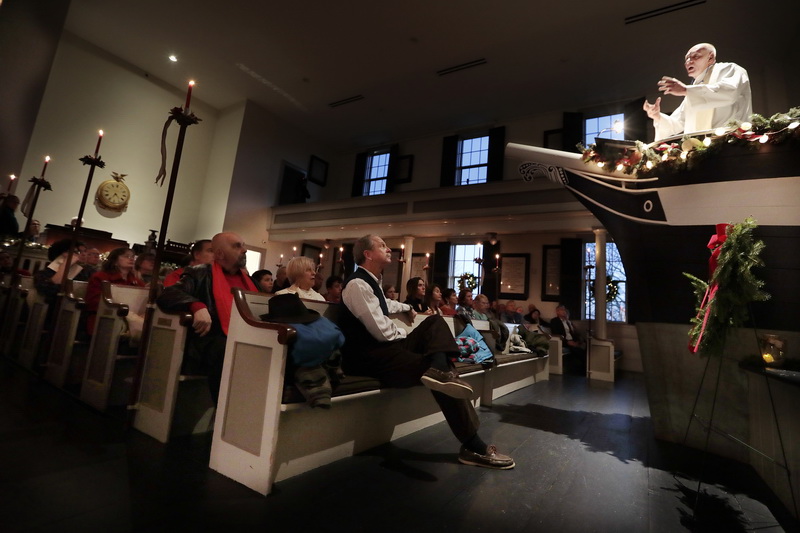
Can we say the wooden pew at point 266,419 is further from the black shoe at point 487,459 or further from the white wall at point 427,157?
the white wall at point 427,157

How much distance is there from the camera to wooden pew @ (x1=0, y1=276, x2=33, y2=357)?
353 cm

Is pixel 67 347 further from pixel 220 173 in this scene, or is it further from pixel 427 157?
pixel 427 157

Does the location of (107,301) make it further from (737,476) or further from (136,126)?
(136,126)

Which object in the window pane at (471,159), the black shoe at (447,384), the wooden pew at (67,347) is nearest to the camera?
the black shoe at (447,384)

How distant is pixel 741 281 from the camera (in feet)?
6.00

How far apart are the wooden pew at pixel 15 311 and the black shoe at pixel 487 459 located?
162 inches

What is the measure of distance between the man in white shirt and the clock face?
8731 mm

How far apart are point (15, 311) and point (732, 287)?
18.9ft

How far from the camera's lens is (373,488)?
1.60 meters

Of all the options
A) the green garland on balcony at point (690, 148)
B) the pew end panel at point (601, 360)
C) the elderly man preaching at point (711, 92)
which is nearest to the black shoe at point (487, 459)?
the green garland on balcony at point (690, 148)

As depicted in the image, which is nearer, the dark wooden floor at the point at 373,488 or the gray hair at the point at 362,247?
the dark wooden floor at the point at 373,488

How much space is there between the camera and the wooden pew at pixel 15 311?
3529 millimetres

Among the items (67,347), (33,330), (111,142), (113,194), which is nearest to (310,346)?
(67,347)

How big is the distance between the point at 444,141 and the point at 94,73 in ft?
27.2
